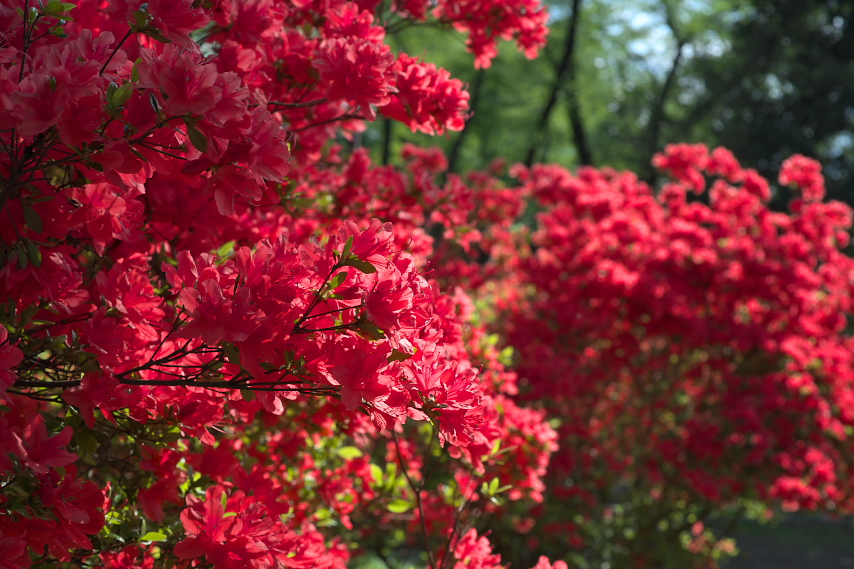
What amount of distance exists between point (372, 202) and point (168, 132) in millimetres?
1642

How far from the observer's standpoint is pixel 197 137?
120 centimetres

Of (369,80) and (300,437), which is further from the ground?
(369,80)

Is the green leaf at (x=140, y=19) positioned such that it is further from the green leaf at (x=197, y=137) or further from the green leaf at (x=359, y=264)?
the green leaf at (x=359, y=264)

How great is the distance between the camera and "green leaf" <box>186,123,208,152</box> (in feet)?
3.92

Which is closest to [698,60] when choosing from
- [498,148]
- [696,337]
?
[498,148]

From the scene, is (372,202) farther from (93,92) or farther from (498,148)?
(498,148)

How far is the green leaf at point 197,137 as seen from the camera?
3.92 feet

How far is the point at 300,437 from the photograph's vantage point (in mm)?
2676

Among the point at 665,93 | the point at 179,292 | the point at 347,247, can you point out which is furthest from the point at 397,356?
the point at 665,93

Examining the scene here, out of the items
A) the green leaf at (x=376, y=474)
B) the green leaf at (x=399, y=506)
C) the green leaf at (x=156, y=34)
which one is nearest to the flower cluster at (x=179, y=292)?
the green leaf at (x=156, y=34)

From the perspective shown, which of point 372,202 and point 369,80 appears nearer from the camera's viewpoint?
point 369,80

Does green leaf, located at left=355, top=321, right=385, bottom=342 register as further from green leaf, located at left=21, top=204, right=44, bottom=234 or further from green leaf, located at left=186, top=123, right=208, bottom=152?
green leaf, located at left=21, top=204, right=44, bottom=234

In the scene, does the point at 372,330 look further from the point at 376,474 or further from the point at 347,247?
the point at 376,474

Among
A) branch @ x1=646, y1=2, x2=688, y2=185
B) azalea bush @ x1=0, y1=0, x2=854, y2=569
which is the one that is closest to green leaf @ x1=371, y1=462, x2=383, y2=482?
azalea bush @ x1=0, y1=0, x2=854, y2=569
